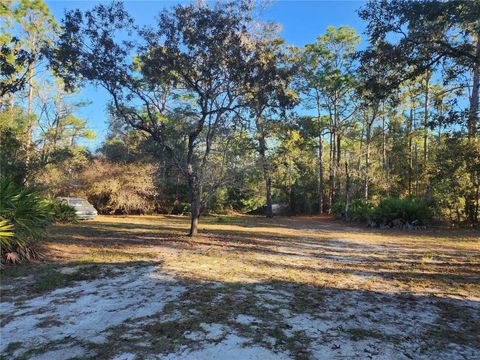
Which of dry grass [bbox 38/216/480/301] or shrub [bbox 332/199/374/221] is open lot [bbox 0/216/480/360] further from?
shrub [bbox 332/199/374/221]

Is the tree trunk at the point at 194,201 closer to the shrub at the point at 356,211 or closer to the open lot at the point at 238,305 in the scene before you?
the open lot at the point at 238,305

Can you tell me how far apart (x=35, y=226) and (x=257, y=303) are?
5.51 metres

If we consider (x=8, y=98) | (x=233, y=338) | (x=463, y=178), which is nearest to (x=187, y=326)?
Answer: (x=233, y=338)

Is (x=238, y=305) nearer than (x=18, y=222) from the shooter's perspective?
Yes

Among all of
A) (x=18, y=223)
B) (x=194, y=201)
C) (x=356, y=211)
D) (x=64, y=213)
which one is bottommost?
(x=64, y=213)

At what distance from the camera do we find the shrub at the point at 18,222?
21.4 ft

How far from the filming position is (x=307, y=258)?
8.14 m

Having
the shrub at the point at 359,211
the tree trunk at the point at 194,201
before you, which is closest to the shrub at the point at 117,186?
the tree trunk at the point at 194,201

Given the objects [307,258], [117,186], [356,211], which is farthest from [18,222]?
[356,211]

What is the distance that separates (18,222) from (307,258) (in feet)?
20.4

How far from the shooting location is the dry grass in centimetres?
590

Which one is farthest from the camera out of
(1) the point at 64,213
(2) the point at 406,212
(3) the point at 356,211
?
(3) the point at 356,211

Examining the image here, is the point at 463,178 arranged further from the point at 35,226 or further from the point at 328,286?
the point at 35,226

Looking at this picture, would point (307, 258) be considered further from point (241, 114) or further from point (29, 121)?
point (29, 121)
